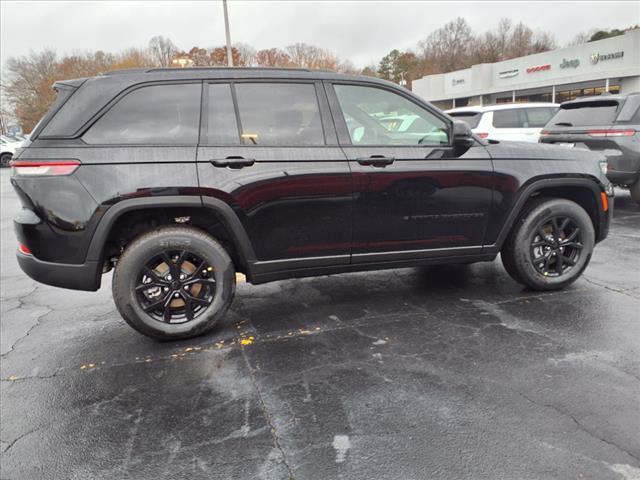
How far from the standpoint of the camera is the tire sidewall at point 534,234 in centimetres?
404

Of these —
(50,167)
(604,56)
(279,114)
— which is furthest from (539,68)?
(50,167)

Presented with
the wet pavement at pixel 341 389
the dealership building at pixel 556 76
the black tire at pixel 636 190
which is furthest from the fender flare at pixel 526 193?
the dealership building at pixel 556 76

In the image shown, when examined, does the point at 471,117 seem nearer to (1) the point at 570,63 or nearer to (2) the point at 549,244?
(2) the point at 549,244

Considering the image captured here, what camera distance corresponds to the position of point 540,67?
38.5 meters

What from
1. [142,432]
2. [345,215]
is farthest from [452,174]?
[142,432]

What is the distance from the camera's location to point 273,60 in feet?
254

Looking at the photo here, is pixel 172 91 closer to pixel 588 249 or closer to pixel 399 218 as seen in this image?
pixel 399 218

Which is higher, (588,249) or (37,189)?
(37,189)

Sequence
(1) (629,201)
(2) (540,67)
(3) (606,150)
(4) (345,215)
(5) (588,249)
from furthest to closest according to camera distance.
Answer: (2) (540,67), (1) (629,201), (3) (606,150), (5) (588,249), (4) (345,215)

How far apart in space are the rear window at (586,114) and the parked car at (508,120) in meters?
1.75

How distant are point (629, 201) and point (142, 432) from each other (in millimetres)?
9670

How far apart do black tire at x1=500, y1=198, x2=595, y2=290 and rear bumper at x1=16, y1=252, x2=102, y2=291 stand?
339cm

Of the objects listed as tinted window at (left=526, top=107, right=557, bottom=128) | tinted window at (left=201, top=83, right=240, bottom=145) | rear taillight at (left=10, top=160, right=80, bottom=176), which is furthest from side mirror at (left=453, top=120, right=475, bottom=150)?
tinted window at (left=526, top=107, right=557, bottom=128)

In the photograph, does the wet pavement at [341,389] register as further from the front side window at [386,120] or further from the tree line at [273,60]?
the tree line at [273,60]
